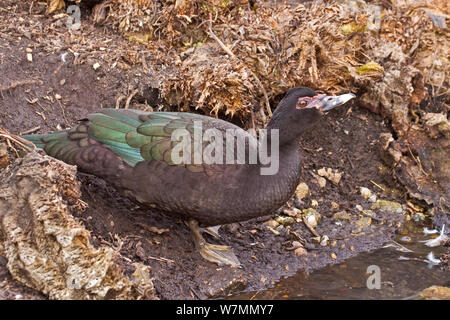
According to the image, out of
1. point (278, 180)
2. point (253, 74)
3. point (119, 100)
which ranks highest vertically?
point (253, 74)

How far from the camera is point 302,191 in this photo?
540 cm

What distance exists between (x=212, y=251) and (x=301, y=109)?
4.31ft

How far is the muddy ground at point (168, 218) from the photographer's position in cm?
423

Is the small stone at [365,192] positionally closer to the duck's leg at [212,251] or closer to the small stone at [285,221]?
the small stone at [285,221]

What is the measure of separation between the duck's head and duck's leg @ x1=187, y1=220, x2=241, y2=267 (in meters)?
0.99

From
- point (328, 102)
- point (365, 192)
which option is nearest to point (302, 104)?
point (328, 102)

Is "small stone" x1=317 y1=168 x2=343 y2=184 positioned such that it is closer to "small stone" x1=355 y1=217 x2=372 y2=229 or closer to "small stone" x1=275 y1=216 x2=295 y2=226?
"small stone" x1=355 y1=217 x2=372 y2=229

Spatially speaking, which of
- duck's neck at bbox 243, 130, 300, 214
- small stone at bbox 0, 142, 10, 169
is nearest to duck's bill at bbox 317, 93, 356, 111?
duck's neck at bbox 243, 130, 300, 214

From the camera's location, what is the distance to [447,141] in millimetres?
5789

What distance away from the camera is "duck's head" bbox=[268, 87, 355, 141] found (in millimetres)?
4340

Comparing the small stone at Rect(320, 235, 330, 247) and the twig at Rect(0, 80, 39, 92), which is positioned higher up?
the twig at Rect(0, 80, 39, 92)

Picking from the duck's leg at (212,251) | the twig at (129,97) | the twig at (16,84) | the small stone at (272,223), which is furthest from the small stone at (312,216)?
the twig at (16,84)

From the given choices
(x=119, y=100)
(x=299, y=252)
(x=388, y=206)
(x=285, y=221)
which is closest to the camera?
(x=299, y=252)

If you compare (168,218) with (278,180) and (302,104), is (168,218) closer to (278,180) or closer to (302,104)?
(278,180)
